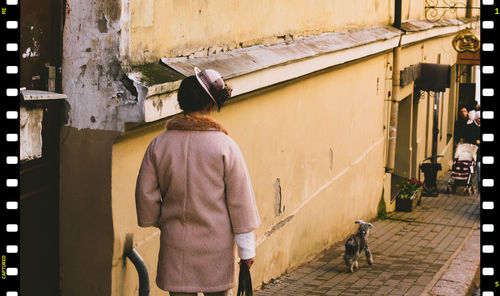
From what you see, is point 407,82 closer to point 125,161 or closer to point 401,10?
point 401,10

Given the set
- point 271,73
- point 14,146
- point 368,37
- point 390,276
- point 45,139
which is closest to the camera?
point 14,146

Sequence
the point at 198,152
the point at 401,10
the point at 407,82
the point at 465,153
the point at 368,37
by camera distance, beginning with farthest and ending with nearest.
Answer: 1. the point at 465,153
2. the point at 407,82
3. the point at 401,10
4. the point at 368,37
5. the point at 198,152

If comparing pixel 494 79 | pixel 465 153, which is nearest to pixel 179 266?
pixel 494 79

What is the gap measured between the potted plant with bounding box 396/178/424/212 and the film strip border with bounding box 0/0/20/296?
1121 cm

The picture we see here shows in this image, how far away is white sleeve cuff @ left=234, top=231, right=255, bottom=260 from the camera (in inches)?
164

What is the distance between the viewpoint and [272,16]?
748cm

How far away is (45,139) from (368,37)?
22.4 feet

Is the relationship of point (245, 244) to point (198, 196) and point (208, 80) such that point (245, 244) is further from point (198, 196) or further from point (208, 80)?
point (208, 80)

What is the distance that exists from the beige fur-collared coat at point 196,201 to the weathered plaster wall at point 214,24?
1.05m

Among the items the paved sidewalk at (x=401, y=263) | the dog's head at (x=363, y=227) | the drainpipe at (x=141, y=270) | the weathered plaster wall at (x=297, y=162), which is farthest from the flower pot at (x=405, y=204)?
the drainpipe at (x=141, y=270)

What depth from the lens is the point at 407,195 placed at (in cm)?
1495

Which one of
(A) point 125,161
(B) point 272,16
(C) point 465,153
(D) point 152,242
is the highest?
(B) point 272,16

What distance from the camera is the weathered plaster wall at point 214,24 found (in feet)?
16.8

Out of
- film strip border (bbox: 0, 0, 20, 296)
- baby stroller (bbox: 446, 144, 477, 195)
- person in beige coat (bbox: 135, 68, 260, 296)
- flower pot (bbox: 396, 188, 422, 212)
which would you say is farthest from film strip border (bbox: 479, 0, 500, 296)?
baby stroller (bbox: 446, 144, 477, 195)
